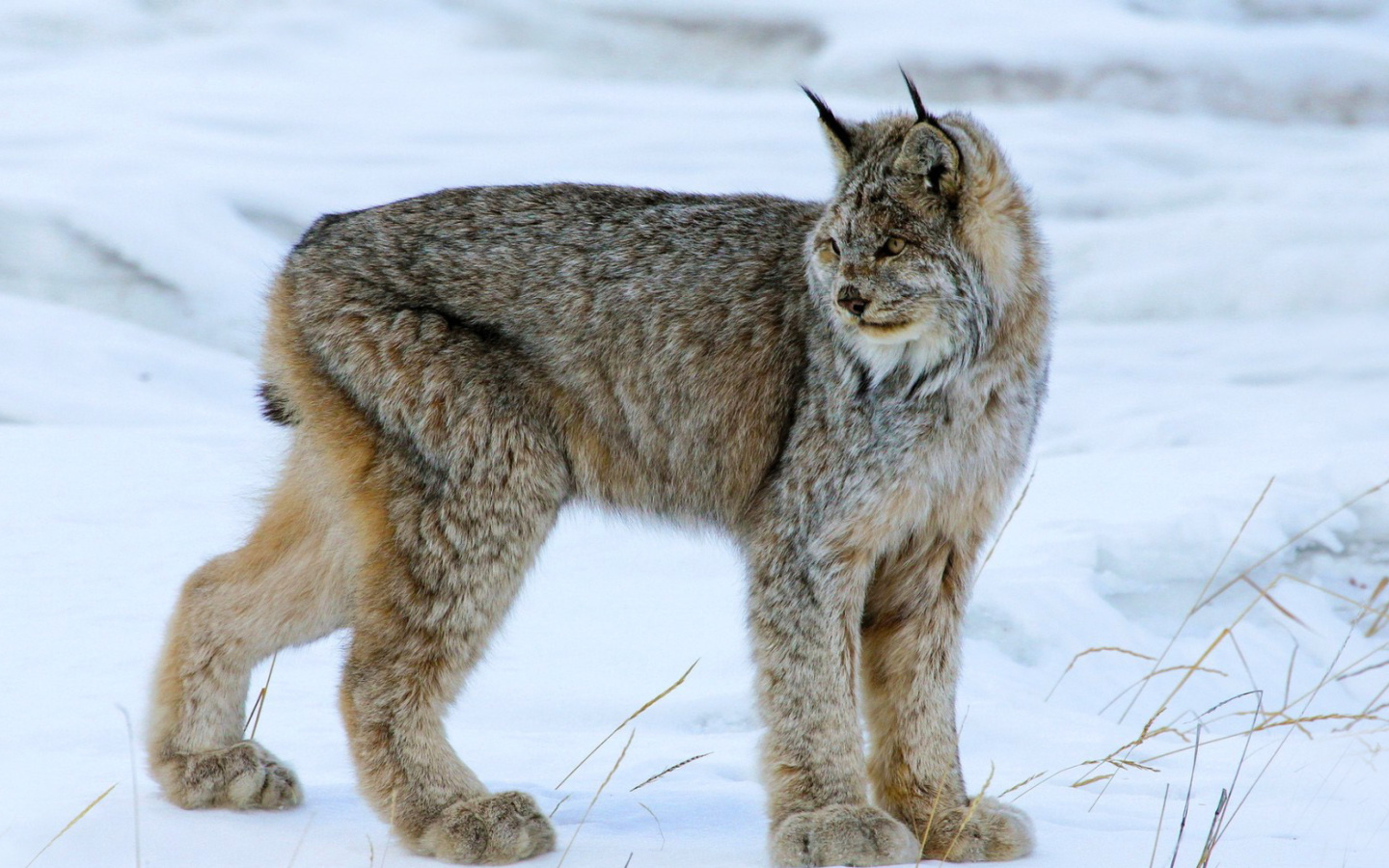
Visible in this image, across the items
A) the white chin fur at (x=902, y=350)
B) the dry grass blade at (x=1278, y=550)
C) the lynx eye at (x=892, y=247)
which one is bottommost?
the dry grass blade at (x=1278, y=550)

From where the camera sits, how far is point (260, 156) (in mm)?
10164

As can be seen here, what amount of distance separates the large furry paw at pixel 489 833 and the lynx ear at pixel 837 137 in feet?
5.49

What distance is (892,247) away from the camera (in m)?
3.21

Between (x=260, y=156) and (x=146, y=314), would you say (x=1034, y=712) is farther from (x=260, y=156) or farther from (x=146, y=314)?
(x=260, y=156)

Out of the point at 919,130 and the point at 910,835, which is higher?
the point at 919,130

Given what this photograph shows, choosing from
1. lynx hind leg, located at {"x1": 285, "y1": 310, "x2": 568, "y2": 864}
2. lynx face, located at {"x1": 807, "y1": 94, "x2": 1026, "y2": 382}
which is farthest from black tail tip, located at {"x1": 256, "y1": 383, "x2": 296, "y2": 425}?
lynx face, located at {"x1": 807, "y1": 94, "x2": 1026, "y2": 382}

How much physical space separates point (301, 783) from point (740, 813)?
109 centimetres

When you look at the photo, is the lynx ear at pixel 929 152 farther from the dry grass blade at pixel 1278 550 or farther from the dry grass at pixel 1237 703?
the dry grass blade at pixel 1278 550

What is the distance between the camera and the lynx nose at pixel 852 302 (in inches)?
124

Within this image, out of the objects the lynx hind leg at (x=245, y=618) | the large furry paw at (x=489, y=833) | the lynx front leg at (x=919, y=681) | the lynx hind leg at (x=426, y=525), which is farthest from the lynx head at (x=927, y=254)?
the lynx hind leg at (x=245, y=618)

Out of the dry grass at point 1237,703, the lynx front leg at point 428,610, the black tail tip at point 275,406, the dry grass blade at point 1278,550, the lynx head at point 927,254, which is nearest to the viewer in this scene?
the lynx head at point 927,254

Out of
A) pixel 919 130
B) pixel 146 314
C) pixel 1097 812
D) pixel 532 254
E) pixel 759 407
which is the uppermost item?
pixel 919 130

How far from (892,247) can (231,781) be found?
1.97 m

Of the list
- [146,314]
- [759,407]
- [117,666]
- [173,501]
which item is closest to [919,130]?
[759,407]
